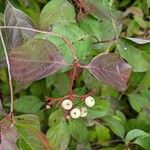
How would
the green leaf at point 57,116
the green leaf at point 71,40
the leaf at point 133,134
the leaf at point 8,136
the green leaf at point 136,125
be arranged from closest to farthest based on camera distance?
the leaf at point 8,136 → the green leaf at point 71,40 → the green leaf at point 57,116 → the leaf at point 133,134 → the green leaf at point 136,125

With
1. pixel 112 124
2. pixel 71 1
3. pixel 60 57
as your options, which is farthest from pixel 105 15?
pixel 112 124

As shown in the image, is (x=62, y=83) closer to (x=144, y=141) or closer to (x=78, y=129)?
(x=78, y=129)

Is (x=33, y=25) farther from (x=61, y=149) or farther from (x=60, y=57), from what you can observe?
(x=61, y=149)

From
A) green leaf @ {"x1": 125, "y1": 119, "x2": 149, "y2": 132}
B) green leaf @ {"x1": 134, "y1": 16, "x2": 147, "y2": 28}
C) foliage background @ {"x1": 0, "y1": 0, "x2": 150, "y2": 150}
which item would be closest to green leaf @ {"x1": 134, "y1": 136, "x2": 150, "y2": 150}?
foliage background @ {"x1": 0, "y1": 0, "x2": 150, "y2": 150}

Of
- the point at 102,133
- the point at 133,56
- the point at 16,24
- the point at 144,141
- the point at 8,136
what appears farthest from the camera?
the point at 102,133

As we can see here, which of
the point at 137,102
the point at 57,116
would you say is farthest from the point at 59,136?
the point at 137,102

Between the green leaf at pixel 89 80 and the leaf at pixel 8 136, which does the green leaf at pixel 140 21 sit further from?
the leaf at pixel 8 136

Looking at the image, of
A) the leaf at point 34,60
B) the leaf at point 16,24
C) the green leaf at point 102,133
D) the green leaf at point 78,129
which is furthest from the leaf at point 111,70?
the green leaf at point 102,133
